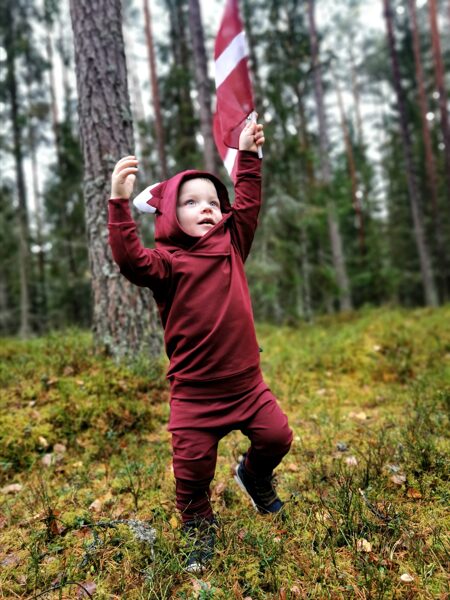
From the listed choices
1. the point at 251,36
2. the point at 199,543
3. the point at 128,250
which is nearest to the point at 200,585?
the point at 199,543

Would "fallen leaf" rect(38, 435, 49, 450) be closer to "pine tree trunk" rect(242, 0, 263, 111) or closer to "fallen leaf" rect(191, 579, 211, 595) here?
"fallen leaf" rect(191, 579, 211, 595)

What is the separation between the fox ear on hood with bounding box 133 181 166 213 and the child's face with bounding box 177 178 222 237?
15 centimetres

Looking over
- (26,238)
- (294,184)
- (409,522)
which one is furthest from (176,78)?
(409,522)

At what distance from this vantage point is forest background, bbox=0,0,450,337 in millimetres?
10344

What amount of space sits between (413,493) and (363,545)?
0.61 metres

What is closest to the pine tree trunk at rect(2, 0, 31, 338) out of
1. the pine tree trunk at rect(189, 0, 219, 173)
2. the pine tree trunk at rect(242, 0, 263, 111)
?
the pine tree trunk at rect(189, 0, 219, 173)

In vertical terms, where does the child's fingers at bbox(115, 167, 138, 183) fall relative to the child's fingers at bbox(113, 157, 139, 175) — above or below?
below

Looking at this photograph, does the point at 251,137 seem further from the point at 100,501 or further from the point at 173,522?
the point at 100,501

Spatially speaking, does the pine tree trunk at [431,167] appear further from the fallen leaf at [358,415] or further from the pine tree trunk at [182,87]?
the fallen leaf at [358,415]

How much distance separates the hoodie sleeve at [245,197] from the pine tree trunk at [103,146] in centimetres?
243

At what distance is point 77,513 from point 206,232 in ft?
6.33

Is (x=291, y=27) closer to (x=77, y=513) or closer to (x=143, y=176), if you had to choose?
(x=143, y=176)

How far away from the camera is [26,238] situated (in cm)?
1480

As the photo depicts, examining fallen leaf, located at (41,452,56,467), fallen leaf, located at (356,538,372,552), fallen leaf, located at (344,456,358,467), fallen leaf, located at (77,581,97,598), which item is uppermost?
fallen leaf, located at (41,452,56,467)
